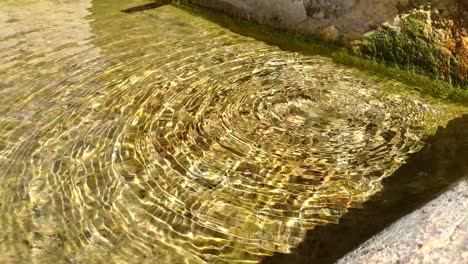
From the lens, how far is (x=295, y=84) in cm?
569

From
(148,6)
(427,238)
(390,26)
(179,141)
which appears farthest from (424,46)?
(148,6)

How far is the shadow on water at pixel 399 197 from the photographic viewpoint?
3480 millimetres

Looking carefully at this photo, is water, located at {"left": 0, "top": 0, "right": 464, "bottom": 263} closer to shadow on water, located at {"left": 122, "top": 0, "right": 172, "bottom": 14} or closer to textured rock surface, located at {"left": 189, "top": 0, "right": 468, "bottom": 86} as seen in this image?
textured rock surface, located at {"left": 189, "top": 0, "right": 468, "bottom": 86}

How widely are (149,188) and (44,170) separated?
89 centimetres

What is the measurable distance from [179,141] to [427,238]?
8.63ft

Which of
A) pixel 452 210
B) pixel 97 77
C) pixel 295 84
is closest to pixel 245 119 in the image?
pixel 295 84

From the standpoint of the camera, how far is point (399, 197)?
3.97 metres

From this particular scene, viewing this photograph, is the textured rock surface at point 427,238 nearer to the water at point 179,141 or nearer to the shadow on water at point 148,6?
the water at point 179,141

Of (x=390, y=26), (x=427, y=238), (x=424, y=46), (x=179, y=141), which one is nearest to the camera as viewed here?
(x=427, y=238)

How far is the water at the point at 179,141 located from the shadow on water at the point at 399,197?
3.9 inches

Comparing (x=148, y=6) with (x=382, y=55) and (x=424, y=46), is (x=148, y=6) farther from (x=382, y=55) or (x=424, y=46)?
(x=424, y=46)

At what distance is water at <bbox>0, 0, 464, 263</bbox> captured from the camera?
143 inches

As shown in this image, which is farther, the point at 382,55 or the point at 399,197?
the point at 382,55

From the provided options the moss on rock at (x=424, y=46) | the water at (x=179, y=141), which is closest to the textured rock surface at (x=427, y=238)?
the water at (x=179, y=141)
